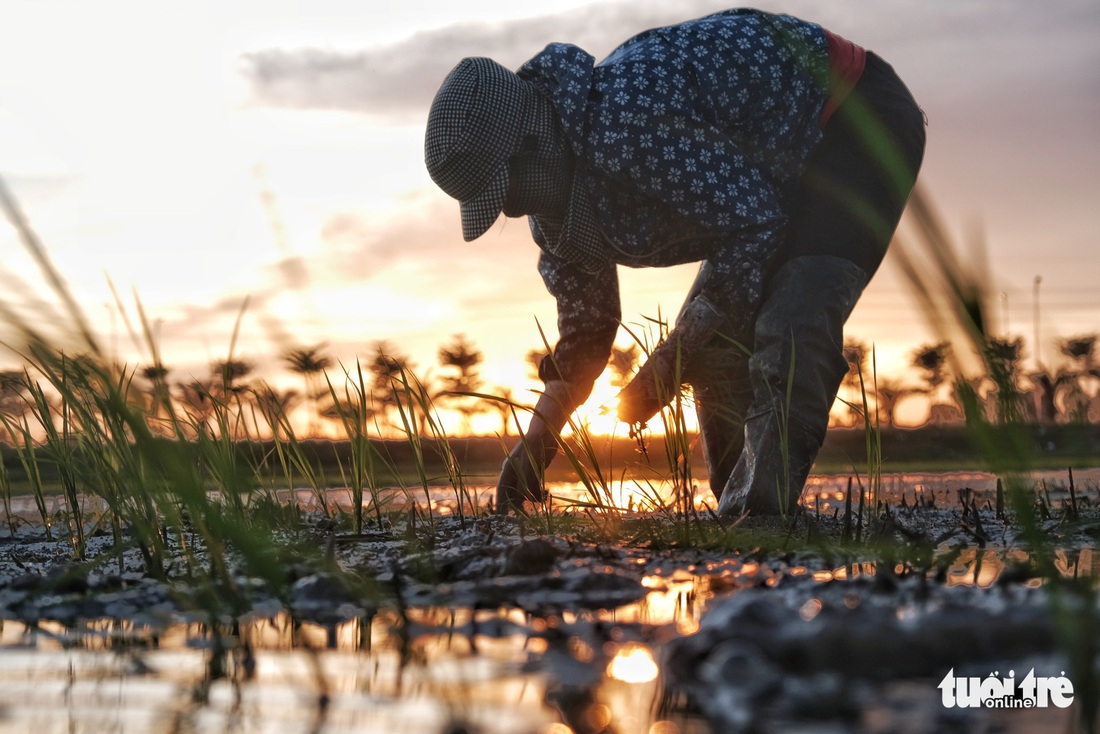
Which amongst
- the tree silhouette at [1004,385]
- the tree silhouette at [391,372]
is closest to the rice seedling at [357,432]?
the tree silhouette at [391,372]

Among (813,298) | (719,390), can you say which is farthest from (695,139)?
(719,390)

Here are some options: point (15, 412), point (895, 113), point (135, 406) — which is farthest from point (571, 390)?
point (135, 406)

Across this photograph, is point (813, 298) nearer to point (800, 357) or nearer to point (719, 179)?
point (800, 357)

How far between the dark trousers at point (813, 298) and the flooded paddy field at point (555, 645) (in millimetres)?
1055

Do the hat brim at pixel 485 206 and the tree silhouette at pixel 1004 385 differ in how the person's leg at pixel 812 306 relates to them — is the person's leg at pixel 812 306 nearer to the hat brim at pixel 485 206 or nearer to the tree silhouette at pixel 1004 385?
the hat brim at pixel 485 206

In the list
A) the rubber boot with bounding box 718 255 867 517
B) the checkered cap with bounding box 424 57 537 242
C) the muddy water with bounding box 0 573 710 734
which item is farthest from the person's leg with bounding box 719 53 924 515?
the muddy water with bounding box 0 573 710 734

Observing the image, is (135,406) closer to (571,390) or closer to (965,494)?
(571,390)

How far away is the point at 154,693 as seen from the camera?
964mm

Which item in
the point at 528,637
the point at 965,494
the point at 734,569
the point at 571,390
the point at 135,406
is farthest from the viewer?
the point at 965,494

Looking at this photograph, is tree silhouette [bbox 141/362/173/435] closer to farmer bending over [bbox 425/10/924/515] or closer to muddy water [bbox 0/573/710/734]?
muddy water [bbox 0/573/710/734]

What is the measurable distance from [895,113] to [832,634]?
272 centimetres

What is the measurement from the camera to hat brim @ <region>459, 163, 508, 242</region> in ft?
10.1

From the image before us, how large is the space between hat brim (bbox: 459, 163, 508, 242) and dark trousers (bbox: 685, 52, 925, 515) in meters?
0.79

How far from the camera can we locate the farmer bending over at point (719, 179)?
297 cm
